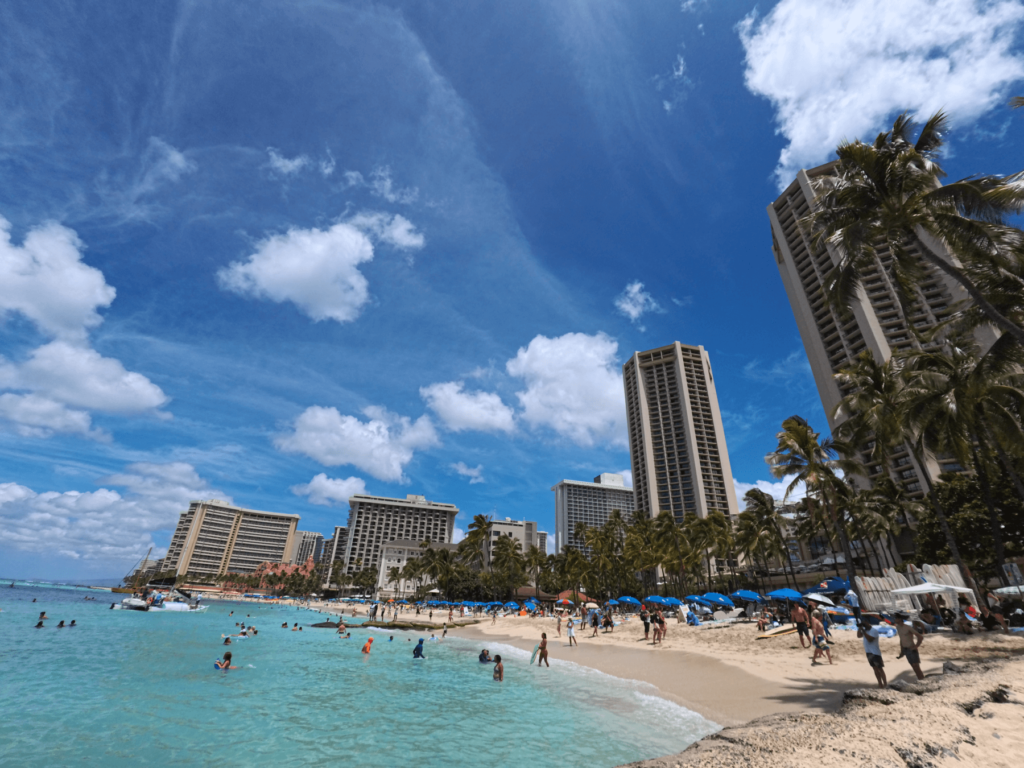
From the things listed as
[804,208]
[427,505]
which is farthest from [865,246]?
[427,505]

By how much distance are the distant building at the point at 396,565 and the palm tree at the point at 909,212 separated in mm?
113161

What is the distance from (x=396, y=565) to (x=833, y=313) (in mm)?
109057

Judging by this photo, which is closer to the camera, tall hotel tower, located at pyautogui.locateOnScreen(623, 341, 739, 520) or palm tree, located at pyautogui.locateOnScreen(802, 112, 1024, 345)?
palm tree, located at pyautogui.locateOnScreen(802, 112, 1024, 345)

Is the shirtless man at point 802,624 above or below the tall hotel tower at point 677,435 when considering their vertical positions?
below

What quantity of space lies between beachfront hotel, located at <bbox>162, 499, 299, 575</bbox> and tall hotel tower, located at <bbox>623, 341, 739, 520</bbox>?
148 m

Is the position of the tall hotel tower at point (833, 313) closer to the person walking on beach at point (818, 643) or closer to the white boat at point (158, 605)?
the person walking on beach at point (818, 643)

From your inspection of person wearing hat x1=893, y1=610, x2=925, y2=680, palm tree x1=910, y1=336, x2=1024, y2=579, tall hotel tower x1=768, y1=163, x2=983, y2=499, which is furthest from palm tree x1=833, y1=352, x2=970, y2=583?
tall hotel tower x1=768, y1=163, x2=983, y2=499

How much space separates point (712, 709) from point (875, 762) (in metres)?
8.65

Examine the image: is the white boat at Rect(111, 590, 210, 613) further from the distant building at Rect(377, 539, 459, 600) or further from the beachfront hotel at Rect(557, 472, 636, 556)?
the beachfront hotel at Rect(557, 472, 636, 556)

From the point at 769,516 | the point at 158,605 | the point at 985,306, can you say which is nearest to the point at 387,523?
the point at 158,605

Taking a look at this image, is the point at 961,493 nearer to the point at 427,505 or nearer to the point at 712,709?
the point at 712,709

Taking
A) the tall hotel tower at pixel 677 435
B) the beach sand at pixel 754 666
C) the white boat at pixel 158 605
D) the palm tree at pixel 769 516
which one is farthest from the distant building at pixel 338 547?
the beach sand at pixel 754 666

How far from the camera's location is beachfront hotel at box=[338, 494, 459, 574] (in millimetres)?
159625

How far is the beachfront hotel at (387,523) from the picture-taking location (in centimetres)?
15962
